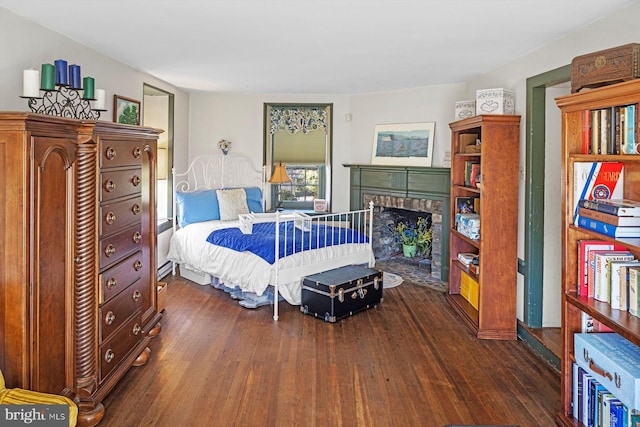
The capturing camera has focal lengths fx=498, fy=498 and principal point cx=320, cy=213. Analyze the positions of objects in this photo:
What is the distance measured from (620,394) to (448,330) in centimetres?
228

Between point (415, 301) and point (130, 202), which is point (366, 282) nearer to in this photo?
point (415, 301)

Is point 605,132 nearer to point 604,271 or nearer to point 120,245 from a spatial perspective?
point 604,271

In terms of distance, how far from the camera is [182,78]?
5762mm

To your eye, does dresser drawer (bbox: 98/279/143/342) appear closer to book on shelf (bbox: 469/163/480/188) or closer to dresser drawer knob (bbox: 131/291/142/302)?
dresser drawer knob (bbox: 131/291/142/302)

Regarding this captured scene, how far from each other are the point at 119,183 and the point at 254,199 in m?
3.95

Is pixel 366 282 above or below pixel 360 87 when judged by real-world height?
below

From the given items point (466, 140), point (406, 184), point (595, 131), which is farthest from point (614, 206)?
point (406, 184)

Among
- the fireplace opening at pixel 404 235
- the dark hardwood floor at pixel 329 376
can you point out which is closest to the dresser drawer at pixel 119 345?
the dark hardwood floor at pixel 329 376

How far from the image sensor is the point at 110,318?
300cm

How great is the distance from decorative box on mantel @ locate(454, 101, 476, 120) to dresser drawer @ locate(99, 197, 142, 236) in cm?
332

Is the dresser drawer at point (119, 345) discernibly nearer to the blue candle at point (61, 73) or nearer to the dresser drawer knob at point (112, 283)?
the dresser drawer knob at point (112, 283)

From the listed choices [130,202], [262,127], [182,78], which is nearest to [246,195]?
[262,127]

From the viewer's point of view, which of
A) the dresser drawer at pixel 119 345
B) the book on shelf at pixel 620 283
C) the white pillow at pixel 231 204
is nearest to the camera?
the book on shelf at pixel 620 283

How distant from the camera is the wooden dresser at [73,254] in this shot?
2281 mm
